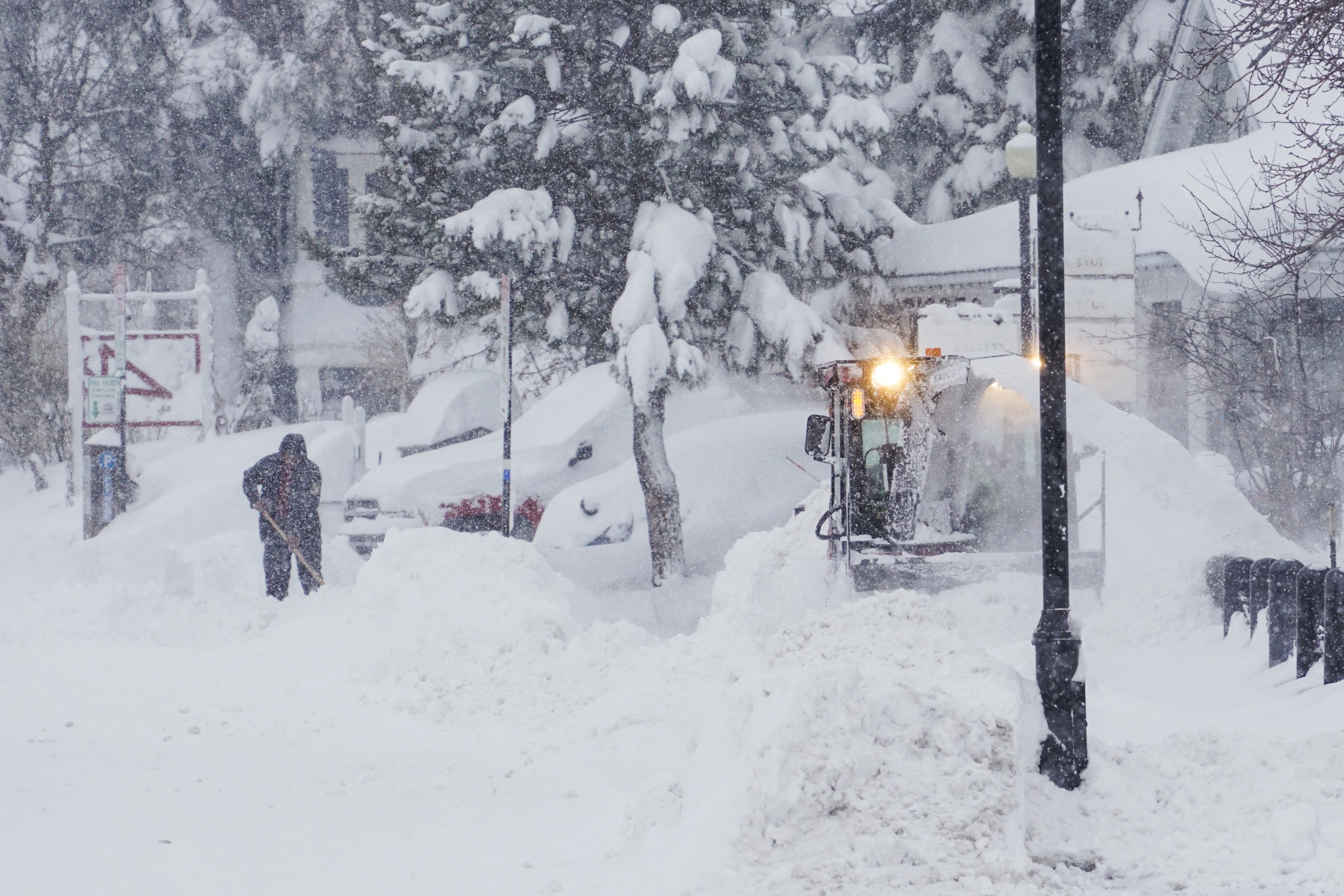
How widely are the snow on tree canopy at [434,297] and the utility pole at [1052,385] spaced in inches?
349

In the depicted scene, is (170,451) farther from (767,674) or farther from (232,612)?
(767,674)

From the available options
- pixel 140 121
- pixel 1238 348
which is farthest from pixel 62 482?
pixel 1238 348

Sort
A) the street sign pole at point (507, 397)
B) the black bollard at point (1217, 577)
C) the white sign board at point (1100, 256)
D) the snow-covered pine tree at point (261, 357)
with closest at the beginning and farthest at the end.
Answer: the black bollard at point (1217, 577), the street sign pole at point (507, 397), the white sign board at point (1100, 256), the snow-covered pine tree at point (261, 357)

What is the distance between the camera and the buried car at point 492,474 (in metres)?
14.8

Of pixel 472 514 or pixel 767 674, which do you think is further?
pixel 472 514

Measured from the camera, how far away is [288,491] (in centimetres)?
→ 1312

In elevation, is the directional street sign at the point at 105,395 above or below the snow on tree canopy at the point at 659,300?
below

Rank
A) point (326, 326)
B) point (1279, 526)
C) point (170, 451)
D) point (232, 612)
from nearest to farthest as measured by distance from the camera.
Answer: point (232, 612), point (1279, 526), point (170, 451), point (326, 326)

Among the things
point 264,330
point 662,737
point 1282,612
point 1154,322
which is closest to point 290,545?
point 662,737

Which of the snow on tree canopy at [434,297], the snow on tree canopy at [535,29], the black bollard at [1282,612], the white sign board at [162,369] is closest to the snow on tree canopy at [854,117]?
the snow on tree canopy at [535,29]

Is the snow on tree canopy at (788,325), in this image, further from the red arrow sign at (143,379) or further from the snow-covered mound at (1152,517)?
the red arrow sign at (143,379)

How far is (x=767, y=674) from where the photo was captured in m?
6.26

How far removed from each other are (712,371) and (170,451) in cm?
764

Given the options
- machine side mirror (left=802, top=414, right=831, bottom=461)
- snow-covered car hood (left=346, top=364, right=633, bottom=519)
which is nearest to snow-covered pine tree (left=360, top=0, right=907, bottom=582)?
snow-covered car hood (left=346, top=364, right=633, bottom=519)
